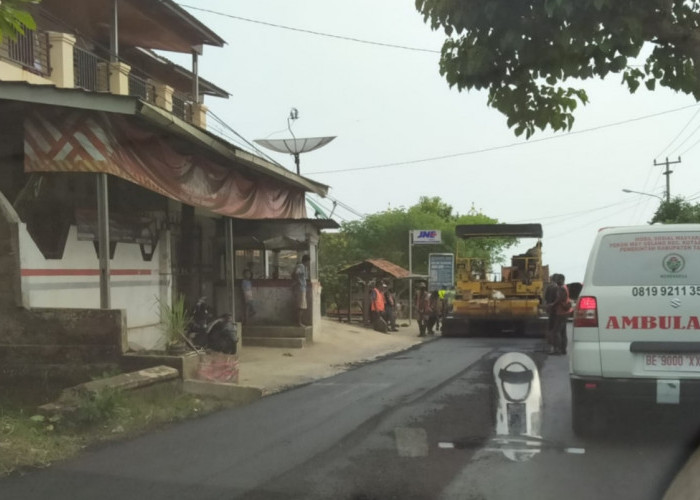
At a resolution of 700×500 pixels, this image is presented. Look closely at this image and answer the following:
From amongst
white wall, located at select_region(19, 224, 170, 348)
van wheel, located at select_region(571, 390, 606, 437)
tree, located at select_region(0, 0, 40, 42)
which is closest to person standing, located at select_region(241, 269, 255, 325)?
white wall, located at select_region(19, 224, 170, 348)

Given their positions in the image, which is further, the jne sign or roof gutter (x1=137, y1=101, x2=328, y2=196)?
the jne sign

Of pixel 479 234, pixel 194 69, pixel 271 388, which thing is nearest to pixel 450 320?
pixel 479 234

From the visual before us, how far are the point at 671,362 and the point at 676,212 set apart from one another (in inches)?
1381

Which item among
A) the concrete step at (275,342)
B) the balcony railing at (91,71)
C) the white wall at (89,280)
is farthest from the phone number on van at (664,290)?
the balcony railing at (91,71)

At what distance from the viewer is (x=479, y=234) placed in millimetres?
21203

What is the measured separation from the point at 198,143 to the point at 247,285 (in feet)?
19.6

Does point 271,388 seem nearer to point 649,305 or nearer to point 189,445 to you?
point 189,445

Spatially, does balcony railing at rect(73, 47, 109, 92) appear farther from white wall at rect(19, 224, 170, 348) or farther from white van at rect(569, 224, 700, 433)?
white van at rect(569, 224, 700, 433)

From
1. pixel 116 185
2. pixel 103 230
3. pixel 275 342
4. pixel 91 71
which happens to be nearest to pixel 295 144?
pixel 91 71

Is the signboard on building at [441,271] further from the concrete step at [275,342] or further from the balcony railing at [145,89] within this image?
the balcony railing at [145,89]

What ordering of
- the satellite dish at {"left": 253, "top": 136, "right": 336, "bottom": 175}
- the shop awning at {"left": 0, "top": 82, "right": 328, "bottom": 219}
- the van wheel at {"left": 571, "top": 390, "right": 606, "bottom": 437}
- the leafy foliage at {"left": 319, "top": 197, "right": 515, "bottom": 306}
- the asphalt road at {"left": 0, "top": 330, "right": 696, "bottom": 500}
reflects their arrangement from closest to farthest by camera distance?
the asphalt road at {"left": 0, "top": 330, "right": 696, "bottom": 500} < the van wheel at {"left": 571, "top": 390, "right": 606, "bottom": 437} < the shop awning at {"left": 0, "top": 82, "right": 328, "bottom": 219} < the satellite dish at {"left": 253, "top": 136, "right": 336, "bottom": 175} < the leafy foliage at {"left": 319, "top": 197, "right": 515, "bottom": 306}

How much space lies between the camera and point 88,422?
7145 mm

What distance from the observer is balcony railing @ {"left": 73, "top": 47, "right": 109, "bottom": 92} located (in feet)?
48.3

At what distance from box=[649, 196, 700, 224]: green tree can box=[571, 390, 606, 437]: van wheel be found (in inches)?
1254
